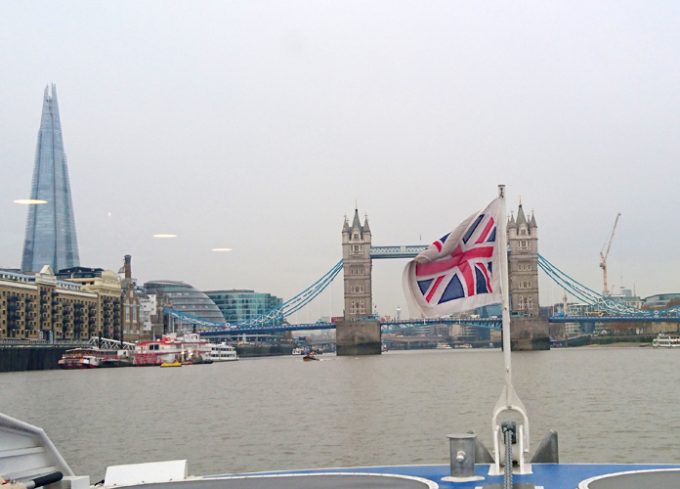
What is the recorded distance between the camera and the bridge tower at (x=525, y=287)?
82250mm

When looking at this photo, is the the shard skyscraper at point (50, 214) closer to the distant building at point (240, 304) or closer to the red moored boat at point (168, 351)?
the red moored boat at point (168, 351)

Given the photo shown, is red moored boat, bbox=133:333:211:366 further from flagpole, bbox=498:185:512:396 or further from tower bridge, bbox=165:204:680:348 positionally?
flagpole, bbox=498:185:512:396

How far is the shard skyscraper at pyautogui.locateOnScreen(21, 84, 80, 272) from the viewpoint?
70000 millimetres

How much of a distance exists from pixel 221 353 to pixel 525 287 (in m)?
29.3

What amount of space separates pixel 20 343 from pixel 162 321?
932 inches

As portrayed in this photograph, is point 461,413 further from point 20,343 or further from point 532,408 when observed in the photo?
point 20,343

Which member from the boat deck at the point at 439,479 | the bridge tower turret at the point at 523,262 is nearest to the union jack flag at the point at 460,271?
the boat deck at the point at 439,479

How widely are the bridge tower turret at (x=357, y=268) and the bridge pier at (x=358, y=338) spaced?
3.23m

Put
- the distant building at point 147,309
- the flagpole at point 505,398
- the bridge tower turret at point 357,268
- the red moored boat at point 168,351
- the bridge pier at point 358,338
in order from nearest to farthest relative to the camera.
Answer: the flagpole at point 505,398 < the red moored boat at point 168,351 < the distant building at point 147,309 < the bridge pier at point 358,338 < the bridge tower turret at point 357,268

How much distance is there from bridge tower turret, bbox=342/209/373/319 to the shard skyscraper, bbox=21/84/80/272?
2666 centimetres

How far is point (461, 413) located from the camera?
20.1 metres

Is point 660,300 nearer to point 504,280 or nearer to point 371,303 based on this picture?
point 371,303

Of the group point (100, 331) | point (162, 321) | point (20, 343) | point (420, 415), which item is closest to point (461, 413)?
point (420, 415)

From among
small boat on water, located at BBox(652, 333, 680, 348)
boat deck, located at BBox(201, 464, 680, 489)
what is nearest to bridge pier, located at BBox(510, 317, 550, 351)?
small boat on water, located at BBox(652, 333, 680, 348)
